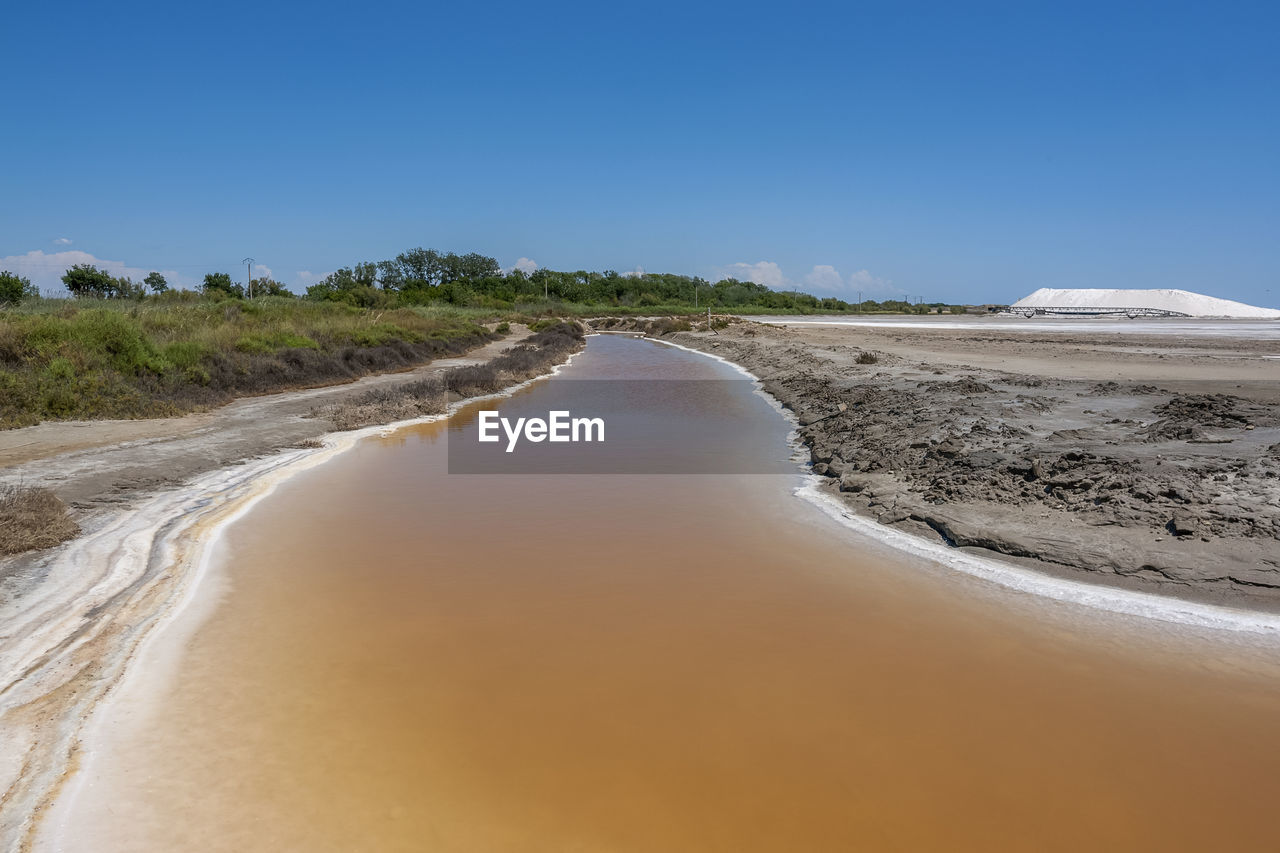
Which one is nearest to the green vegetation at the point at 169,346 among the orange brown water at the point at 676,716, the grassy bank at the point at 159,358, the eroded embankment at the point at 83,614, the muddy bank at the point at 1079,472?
the grassy bank at the point at 159,358

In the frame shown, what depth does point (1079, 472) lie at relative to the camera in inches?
327

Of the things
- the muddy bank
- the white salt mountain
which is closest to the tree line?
the white salt mountain

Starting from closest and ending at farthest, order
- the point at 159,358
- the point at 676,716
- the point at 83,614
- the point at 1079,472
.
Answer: the point at 676,716
the point at 83,614
the point at 1079,472
the point at 159,358

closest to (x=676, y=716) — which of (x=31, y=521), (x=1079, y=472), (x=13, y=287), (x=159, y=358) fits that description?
(x=1079, y=472)

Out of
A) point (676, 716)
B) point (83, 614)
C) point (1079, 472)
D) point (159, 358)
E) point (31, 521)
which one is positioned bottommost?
point (676, 716)

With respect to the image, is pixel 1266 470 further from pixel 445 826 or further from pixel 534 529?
pixel 445 826

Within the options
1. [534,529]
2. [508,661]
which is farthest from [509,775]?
[534,529]

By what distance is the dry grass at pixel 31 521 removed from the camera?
679cm

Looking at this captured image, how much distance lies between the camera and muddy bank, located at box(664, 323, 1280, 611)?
6.58m

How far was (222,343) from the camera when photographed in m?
21.2

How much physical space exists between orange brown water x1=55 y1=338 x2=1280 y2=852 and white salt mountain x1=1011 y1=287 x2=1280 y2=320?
93.9 m

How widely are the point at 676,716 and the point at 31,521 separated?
6169mm

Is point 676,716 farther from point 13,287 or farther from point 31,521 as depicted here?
point 13,287

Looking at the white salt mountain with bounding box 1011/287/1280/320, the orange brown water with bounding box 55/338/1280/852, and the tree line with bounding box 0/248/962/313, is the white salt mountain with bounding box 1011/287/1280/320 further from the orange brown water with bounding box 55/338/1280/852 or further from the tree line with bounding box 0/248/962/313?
the orange brown water with bounding box 55/338/1280/852
